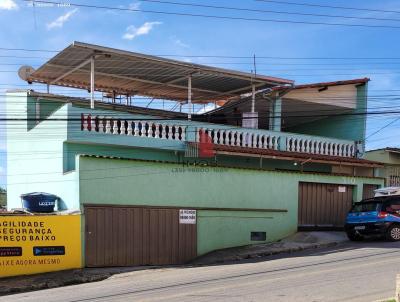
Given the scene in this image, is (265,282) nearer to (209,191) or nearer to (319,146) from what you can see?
(209,191)

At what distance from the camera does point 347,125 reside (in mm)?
23719

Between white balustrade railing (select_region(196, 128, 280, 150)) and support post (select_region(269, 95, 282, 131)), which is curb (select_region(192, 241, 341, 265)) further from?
support post (select_region(269, 95, 282, 131))

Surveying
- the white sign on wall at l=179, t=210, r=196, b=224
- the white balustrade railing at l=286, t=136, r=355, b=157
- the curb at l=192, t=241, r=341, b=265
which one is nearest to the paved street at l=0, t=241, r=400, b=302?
the curb at l=192, t=241, r=341, b=265

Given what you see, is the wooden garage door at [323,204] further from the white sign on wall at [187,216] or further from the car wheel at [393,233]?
the white sign on wall at [187,216]

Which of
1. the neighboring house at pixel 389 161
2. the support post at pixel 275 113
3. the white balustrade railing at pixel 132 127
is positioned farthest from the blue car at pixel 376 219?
the neighboring house at pixel 389 161

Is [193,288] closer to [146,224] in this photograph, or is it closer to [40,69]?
[146,224]

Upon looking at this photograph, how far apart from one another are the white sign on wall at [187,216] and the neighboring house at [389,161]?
11.5 meters

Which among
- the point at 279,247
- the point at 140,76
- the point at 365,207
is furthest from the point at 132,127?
the point at 365,207

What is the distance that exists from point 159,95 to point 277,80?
5.75 m

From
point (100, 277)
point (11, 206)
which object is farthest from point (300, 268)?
point (11, 206)

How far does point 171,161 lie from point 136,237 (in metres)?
3.33

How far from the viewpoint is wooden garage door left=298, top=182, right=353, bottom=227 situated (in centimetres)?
1898

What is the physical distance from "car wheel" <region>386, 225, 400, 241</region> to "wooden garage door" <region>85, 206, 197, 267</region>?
6132 mm

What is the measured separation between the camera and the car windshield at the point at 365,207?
17.2 m
